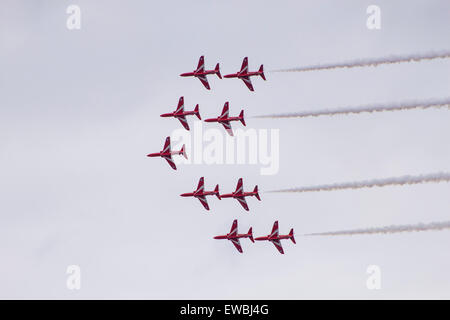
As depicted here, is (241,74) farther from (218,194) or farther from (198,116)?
(218,194)

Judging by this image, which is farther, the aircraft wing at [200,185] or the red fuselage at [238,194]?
the aircraft wing at [200,185]

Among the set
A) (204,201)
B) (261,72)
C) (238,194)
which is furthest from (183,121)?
(261,72)

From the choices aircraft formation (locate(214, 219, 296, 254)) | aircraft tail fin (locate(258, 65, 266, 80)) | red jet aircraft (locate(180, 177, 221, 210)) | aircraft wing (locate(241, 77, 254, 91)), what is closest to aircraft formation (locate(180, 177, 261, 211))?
red jet aircraft (locate(180, 177, 221, 210))

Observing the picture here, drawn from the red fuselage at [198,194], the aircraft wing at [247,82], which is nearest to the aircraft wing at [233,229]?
the red fuselage at [198,194]

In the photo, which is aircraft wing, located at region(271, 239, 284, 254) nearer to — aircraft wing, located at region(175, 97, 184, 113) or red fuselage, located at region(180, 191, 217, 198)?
red fuselage, located at region(180, 191, 217, 198)

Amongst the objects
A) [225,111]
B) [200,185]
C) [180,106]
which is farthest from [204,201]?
[180,106]

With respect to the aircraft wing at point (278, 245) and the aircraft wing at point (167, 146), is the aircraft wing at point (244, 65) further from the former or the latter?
the aircraft wing at point (278, 245)

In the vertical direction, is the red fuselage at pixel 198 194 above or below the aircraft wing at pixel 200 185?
below

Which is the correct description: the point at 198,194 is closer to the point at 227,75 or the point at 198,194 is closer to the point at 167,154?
the point at 167,154

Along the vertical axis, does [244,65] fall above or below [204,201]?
above

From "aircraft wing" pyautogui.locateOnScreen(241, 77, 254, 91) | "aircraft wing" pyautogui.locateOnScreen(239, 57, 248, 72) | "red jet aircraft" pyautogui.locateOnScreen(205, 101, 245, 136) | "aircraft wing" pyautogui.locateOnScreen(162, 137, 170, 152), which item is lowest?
"aircraft wing" pyautogui.locateOnScreen(162, 137, 170, 152)

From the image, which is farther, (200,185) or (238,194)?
(200,185)
